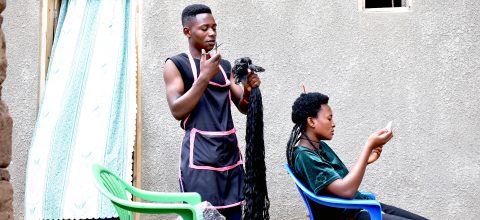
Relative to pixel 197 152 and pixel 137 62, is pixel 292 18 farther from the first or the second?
pixel 197 152

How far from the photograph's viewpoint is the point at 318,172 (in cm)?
350

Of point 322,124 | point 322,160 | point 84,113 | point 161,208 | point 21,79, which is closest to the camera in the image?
point 161,208

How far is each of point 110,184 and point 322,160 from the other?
110 centimetres

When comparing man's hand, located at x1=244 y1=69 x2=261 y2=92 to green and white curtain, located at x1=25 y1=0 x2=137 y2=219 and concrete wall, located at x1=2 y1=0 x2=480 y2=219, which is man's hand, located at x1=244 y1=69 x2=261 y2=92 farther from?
green and white curtain, located at x1=25 y1=0 x2=137 y2=219

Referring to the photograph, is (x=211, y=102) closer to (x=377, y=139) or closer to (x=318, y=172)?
(x=318, y=172)

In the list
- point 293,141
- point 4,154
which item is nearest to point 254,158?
point 293,141

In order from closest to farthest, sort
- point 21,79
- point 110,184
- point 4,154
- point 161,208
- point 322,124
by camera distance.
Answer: point 4,154
point 161,208
point 110,184
point 322,124
point 21,79

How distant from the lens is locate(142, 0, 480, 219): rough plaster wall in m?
4.88

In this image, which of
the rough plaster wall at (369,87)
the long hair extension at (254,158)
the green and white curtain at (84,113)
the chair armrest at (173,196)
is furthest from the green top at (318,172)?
the green and white curtain at (84,113)

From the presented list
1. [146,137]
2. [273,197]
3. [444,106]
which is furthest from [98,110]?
[444,106]

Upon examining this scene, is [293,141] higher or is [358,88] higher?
[358,88]

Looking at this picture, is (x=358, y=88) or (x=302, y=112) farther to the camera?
(x=358, y=88)

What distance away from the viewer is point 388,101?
4957 mm

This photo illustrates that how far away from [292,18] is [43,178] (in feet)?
6.99
